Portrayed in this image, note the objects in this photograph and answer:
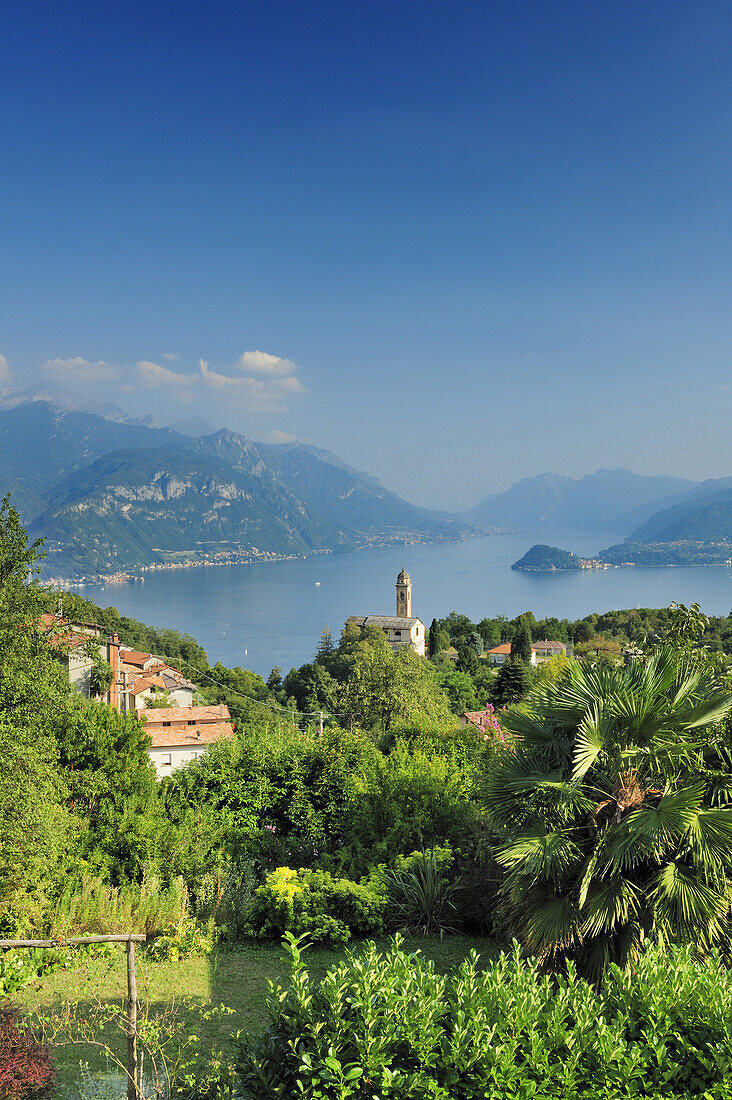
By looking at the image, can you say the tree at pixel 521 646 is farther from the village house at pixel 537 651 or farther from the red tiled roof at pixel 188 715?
the red tiled roof at pixel 188 715

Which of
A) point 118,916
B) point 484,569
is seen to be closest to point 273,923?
point 118,916

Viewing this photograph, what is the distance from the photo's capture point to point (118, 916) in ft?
20.5

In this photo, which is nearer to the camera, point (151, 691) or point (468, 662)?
point (151, 691)

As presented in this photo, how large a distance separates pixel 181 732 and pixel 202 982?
1887 centimetres

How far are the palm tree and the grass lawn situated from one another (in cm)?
177

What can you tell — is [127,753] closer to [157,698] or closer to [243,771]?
[243,771]

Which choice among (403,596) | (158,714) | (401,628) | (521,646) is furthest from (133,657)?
(403,596)

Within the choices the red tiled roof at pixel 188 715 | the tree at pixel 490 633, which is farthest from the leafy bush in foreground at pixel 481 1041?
the tree at pixel 490 633

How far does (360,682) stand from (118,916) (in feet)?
60.3

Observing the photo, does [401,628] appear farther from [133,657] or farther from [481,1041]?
[481,1041]

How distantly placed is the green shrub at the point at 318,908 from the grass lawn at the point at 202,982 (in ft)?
0.65

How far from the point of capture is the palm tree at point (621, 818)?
4.23m

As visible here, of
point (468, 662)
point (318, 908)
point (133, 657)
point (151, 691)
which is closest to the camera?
point (318, 908)

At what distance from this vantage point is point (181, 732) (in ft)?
77.5
